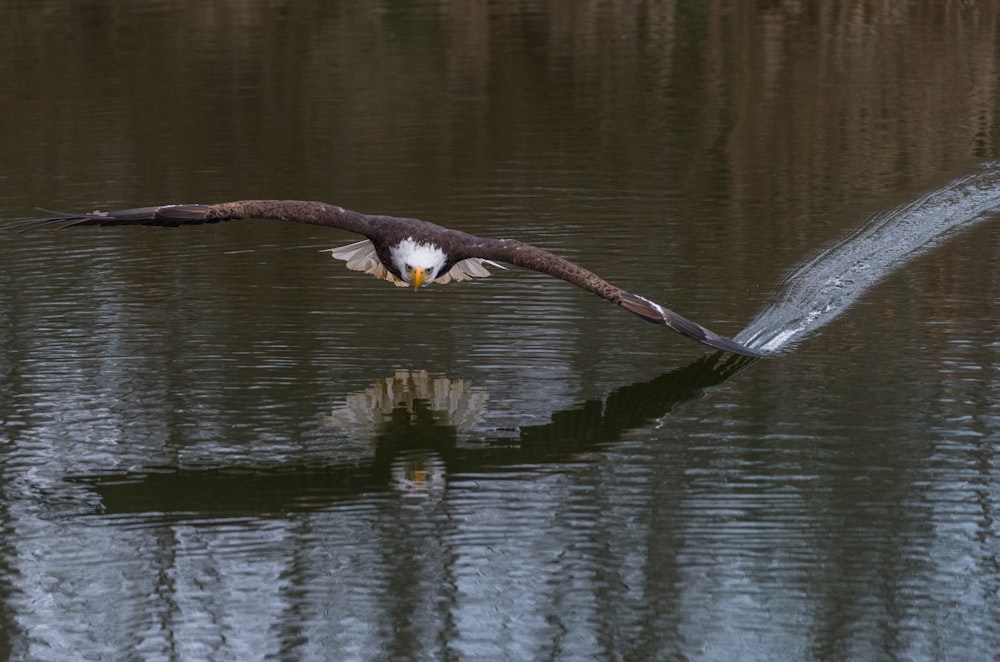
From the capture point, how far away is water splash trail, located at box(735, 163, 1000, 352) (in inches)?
478

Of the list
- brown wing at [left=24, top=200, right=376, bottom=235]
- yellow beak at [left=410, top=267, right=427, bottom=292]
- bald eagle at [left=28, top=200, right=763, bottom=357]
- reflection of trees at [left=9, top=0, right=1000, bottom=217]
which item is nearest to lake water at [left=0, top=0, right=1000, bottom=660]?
reflection of trees at [left=9, top=0, right=1000, bottom=217]

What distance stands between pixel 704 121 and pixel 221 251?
8.10 meters

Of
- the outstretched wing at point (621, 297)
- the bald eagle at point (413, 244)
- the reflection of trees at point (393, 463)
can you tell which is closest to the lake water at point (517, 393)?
the reflection of trees at point (393, 463)

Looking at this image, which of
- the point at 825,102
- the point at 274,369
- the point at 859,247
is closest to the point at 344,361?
the point at 274,369

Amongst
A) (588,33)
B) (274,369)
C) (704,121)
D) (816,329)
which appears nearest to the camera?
(274,369)

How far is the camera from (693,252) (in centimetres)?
1414

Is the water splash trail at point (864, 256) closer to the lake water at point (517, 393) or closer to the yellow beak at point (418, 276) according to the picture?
the lake water at point (517, 393)

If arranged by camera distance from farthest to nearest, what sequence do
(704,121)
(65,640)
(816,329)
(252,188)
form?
(704,121) < (252,188) < (816,329) < (65,640)

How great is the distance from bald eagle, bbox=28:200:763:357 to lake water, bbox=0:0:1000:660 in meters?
0.50

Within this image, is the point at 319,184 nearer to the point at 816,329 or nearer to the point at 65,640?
the point at 816,329

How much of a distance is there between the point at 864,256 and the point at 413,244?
15.2ft

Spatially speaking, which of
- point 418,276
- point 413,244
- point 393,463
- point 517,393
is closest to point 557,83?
point 413,244

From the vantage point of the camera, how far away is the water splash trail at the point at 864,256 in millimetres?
12148

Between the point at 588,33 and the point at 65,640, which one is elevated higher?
the point at 588,33
